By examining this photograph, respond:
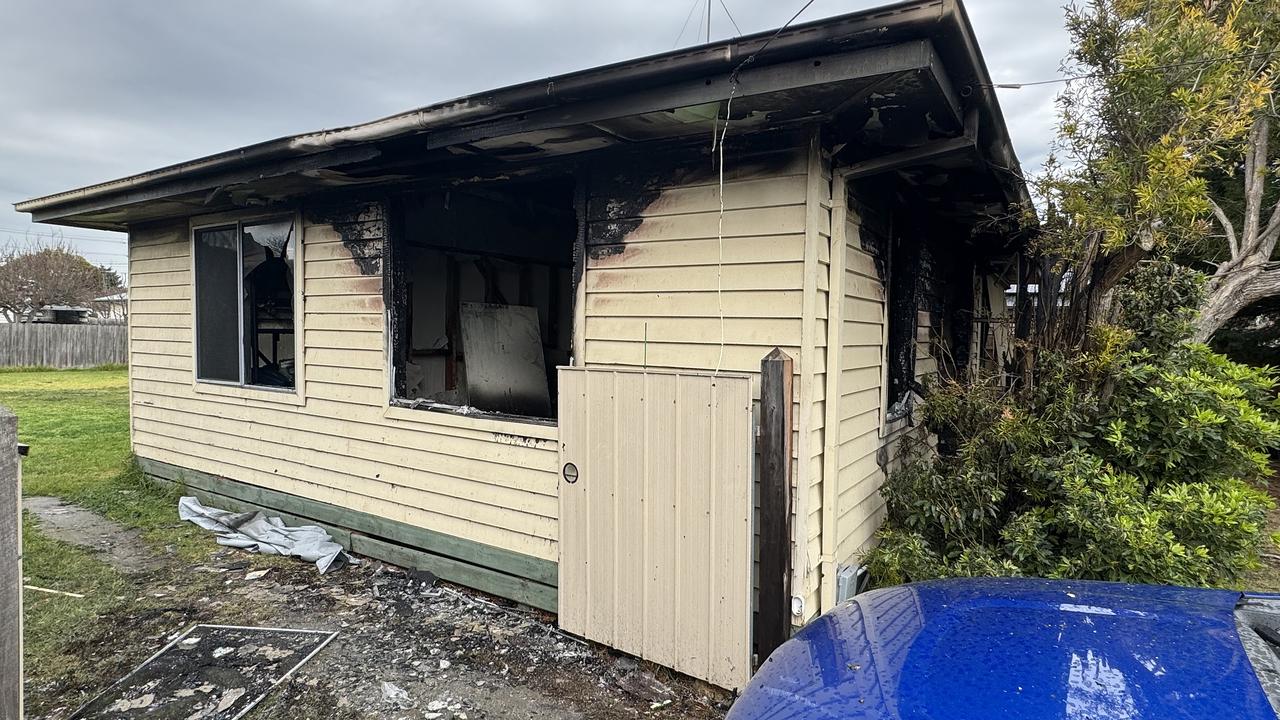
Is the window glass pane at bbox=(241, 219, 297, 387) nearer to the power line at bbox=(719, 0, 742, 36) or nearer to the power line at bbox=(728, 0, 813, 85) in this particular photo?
the power line at bbox=(719, 0, 742, 36)

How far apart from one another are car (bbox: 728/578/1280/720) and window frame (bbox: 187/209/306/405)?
4286 millimetres

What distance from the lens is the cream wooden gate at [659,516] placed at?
278 centimetres

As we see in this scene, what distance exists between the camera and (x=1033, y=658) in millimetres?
1407

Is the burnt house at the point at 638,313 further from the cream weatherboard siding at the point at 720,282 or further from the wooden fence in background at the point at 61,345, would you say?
the wooden fence in background at the point at 61,345

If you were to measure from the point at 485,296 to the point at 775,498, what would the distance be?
183 inches

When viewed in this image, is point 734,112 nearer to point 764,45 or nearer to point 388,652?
point 764,45

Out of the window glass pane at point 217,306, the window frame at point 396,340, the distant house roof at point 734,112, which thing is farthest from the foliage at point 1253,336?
the window glass pane at point 217,306

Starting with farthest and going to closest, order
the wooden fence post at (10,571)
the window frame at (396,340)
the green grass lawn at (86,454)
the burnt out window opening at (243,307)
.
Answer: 1. the green grass lawn at (86,454)
2. the burnt out window opening at (243,307)
3. the window frame at (396,340)
4. the wooden fence post at (10,571)

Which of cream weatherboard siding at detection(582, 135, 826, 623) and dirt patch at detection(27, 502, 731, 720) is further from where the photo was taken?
cream weatherboard siding at detection(582, 135, 826, 623)

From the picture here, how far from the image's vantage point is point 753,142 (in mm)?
2920

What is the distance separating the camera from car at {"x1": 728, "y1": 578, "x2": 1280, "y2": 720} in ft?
4.04

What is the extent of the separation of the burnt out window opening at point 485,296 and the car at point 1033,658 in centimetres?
363

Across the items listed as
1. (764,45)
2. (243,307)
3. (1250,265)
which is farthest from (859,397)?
(1250,265)

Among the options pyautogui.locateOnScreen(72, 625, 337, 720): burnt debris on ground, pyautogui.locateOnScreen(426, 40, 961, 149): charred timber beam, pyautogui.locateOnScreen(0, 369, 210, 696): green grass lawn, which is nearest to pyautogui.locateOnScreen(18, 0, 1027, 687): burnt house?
pyautogui.locateOnScreen(426, 40, 961, 149): charred timber beam
